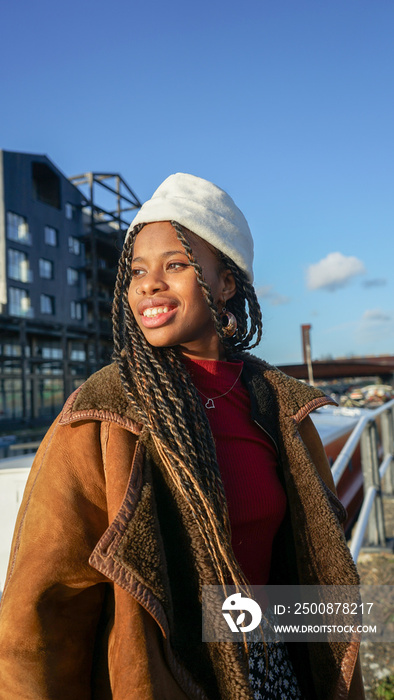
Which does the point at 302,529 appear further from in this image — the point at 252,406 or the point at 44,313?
the point at 44,313

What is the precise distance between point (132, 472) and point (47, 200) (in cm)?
2812

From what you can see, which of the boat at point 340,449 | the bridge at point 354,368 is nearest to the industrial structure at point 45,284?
the bridge at point 354,368

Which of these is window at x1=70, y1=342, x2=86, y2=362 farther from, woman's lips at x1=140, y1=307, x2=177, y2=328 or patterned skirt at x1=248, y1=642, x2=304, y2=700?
patterned skirt at x1=248, y1=642, x2=304, y2=700

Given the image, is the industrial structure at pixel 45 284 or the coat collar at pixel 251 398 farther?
the industrial structure at pixel 45 284

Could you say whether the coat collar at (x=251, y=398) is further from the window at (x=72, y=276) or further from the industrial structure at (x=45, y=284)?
the window at (x=72, y=276)

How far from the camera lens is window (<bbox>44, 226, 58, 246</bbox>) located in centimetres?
2583

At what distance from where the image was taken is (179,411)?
1253mm

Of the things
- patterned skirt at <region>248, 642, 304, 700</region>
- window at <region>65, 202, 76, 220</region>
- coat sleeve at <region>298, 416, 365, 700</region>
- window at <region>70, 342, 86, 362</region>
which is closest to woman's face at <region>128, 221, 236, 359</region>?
coat sleeve at <region>298, 416, 365, 700</region>

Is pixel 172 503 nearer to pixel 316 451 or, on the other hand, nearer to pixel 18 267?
pixel 316 451

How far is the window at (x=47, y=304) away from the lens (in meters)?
25.2

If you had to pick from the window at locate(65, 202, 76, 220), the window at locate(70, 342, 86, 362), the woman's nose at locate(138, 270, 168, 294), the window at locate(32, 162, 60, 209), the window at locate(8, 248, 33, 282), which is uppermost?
the window at locate(32, 162, 60, 209)

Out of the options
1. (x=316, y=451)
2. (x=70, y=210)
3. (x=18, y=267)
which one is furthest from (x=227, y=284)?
(x=70, y=210)

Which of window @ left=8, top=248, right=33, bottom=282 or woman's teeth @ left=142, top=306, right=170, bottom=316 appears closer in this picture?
woman's teeth @ left=142, top=306, right=170, bottom=316

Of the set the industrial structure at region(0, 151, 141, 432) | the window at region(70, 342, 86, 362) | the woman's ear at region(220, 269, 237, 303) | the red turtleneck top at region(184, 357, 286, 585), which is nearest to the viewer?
the red turtleneck top at region(184, 357, 286, 585)
